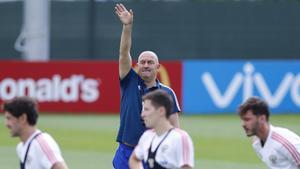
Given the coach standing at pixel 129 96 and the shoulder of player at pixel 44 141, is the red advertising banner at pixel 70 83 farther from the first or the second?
the shoulder of player at pixel 44 141

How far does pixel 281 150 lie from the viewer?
28.6 ft

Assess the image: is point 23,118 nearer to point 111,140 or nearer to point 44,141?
point 44,141

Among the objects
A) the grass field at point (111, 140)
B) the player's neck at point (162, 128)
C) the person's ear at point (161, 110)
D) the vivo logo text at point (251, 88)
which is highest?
the person's ear at point (161, 110)

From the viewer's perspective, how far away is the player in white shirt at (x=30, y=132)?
8070 millimetres

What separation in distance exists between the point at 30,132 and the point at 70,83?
61.1 feet

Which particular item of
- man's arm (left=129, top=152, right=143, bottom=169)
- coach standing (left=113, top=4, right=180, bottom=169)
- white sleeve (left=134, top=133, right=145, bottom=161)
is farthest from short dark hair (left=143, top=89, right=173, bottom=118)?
coach standing (left=113, top=4, right=180, bottom=169)

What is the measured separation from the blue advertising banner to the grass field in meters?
0.68

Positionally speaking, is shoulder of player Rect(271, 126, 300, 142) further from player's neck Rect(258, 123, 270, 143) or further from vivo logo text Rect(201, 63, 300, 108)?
vivo logo text Rect(201, 63, 300, 108)

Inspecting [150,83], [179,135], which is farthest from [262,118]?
[150,83]

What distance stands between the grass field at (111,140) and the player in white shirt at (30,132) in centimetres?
812

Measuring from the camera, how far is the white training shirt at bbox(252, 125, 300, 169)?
343 inches

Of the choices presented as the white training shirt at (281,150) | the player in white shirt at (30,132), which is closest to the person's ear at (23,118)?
the player in white shirt at (30,132)

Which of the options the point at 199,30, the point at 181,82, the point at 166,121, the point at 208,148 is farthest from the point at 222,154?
the point at 199,30

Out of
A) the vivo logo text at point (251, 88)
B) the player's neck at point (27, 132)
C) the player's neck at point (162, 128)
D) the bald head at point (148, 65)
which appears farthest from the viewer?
the vivo logo text at point (251, 88)
